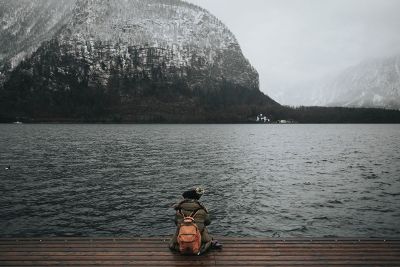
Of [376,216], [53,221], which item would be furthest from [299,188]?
[53,221]

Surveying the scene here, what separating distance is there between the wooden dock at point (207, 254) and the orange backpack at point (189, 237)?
0.33 meters

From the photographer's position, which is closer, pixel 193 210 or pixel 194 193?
pixel 193 210

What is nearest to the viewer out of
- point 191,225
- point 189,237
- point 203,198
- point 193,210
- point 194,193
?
point 189,237

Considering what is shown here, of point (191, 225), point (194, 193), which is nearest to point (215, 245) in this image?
point (191, 225)

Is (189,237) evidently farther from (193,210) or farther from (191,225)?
(193,210)

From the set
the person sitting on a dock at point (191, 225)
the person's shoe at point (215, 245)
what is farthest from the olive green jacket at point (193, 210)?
the person's shoe at point (215, 245)

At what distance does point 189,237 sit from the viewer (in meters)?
15.5

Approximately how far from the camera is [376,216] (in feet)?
117

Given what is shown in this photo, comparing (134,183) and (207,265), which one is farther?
(134,183)

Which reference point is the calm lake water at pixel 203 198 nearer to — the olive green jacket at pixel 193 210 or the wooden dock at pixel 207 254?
the wooden dock at pixel 207 254

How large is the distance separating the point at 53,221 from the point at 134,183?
18.8m

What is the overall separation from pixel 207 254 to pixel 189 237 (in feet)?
4.04

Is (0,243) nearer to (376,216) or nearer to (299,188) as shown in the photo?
(376,216)

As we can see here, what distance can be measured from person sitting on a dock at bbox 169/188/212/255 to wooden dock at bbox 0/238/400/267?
362 millimetres
